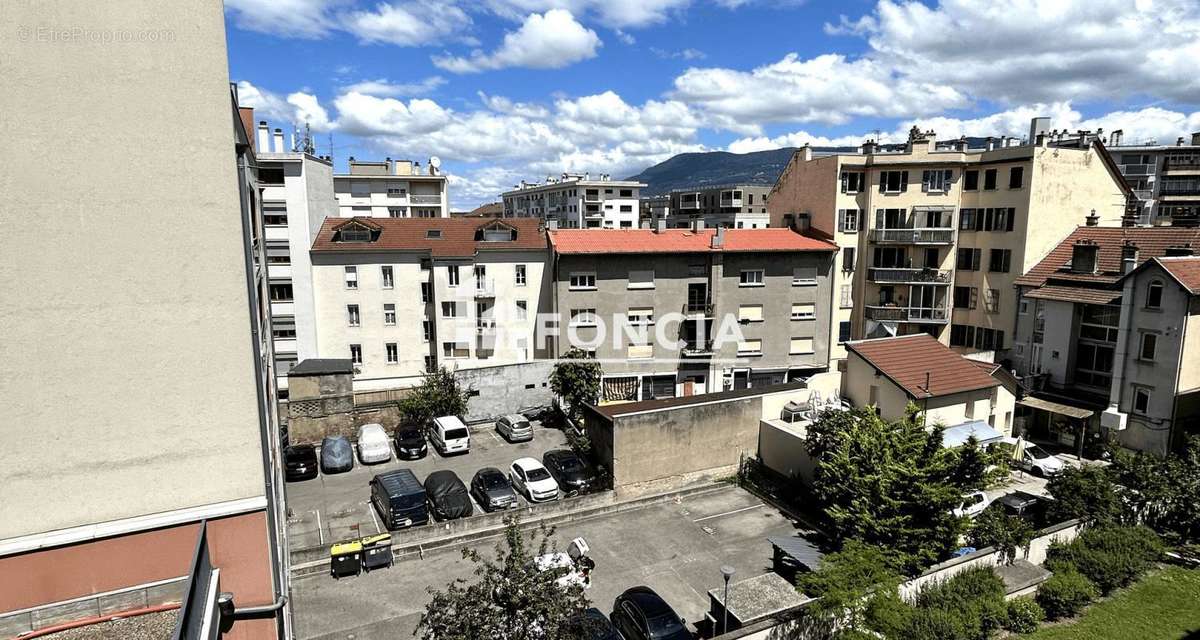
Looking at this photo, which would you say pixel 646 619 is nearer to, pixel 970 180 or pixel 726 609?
pixel 726 609

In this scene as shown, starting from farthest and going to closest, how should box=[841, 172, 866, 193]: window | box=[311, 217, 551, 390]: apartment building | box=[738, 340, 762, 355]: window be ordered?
box=[841, 172, 866, 193]: window, box=[738, 340, 762, 355]: window, box=[311, 217, 551, 390]: apartment building

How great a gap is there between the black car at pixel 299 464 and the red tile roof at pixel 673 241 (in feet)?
54.4

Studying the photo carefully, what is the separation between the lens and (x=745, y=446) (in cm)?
2769

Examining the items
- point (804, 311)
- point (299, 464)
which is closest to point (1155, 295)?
point (804, 311)

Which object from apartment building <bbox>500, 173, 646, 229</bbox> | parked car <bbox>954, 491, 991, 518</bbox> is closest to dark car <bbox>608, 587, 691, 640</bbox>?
parked car <bbox>954, 491, 991, 518</bbox>

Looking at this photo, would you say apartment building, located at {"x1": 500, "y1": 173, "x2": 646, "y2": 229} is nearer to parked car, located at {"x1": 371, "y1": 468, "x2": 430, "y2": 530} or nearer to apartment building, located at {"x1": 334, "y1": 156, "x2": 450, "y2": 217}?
apartment building, located at {"x1": 334, "y1": 156, "x2": 450, "y2": 217}

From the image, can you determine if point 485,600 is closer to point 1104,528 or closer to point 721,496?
point 721,496

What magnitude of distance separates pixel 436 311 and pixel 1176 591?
112 ft

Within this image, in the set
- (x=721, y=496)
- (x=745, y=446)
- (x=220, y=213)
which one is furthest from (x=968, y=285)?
(x=220, y=213)

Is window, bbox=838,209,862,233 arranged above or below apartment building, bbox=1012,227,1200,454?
above

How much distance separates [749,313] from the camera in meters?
38.3

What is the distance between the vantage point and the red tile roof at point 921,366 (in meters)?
25.9

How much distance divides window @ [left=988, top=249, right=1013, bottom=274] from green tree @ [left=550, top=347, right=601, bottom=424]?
24.5 m

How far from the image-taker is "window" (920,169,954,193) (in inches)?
1510
